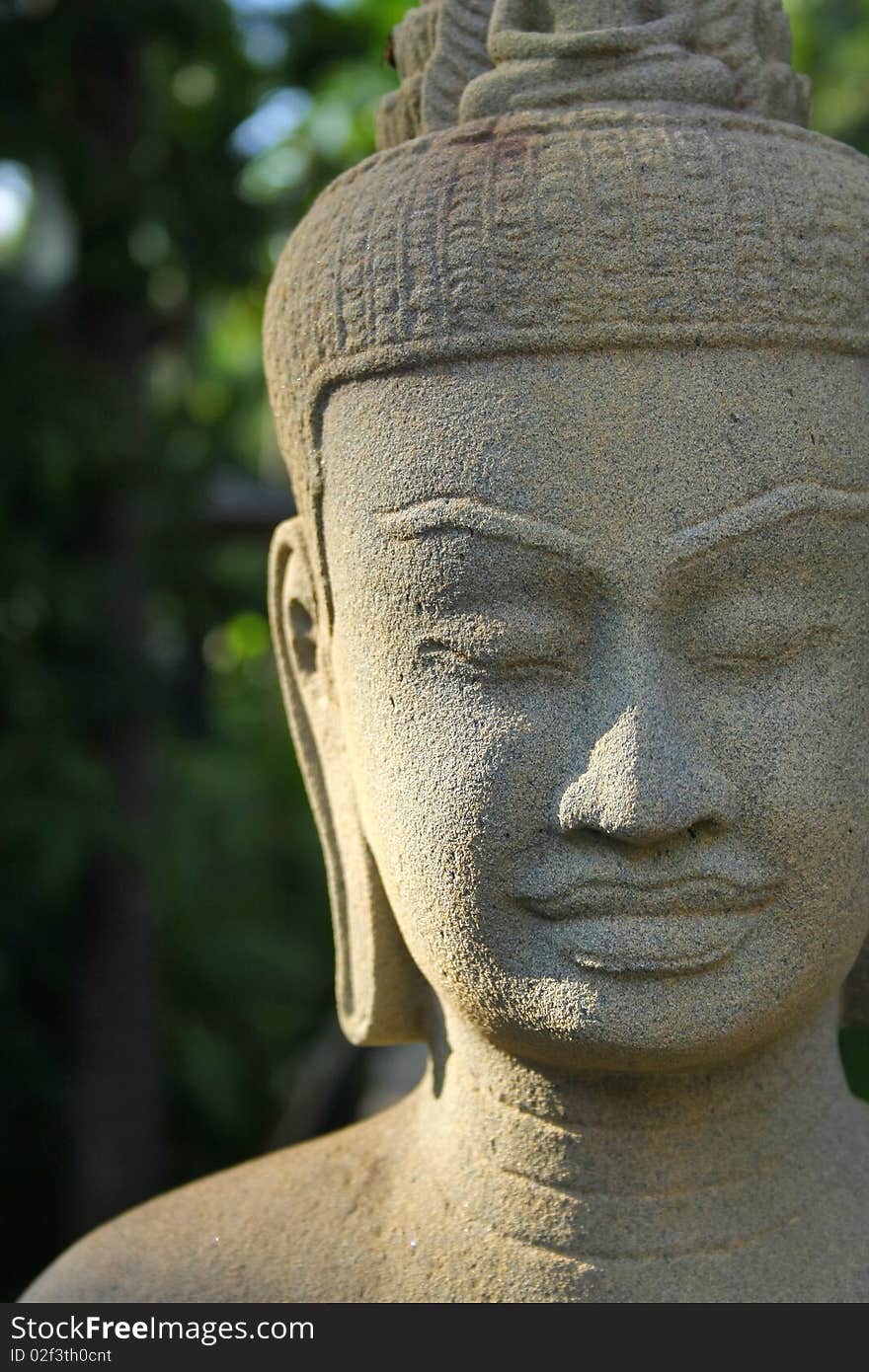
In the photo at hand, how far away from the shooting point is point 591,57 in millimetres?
1884

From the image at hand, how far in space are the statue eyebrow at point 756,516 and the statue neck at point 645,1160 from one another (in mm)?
673

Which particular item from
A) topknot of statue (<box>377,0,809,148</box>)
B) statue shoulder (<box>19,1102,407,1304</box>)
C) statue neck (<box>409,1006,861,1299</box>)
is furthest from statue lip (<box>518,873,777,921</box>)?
topknot of statue (<box>377,0,809,148</box>)

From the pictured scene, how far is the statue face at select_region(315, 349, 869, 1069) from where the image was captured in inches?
68.2

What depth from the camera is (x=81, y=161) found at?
461cm

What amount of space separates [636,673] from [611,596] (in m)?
0.09

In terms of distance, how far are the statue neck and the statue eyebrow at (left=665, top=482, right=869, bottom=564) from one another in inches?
26.5

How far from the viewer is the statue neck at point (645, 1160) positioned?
6.38 ft

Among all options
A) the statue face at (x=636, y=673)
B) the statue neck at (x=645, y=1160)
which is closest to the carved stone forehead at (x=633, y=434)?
the statue face at (x=636, y=673)

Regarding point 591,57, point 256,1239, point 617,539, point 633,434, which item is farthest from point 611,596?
point 256,1239

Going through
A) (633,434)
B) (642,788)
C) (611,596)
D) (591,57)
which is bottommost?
(642,788)

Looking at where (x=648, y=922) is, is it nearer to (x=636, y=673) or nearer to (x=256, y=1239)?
(x=636, y=673)

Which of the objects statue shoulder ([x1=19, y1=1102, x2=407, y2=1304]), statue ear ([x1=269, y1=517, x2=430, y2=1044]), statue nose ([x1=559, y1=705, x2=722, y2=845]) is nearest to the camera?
statue nose ([x1=559, y1=705, x2=722, y2=845])

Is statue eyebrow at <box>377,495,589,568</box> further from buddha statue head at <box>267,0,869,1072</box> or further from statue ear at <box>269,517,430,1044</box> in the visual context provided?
statue ear at <box>269,517,430,1044</box>
